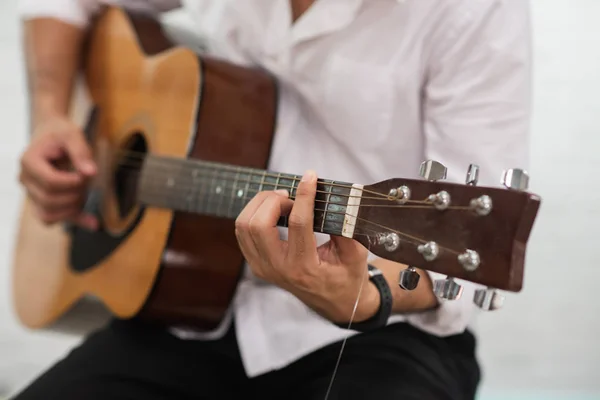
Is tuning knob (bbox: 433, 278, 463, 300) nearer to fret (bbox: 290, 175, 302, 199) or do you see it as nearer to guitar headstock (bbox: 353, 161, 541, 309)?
guitar headstock (bbox: 353, 161, 541, 309)

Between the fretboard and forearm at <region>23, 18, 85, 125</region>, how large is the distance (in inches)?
13.4

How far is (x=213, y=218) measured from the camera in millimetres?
726

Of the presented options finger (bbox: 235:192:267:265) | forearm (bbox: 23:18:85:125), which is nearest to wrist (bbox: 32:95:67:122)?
forearm (bbox: 23:18:85:125)

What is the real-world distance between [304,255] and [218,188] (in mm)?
182

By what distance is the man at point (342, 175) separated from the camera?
1.88 feet

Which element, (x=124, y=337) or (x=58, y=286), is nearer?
(x=124, y=337)

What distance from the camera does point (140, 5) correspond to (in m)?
1.03

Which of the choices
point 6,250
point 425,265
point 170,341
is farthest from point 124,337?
point 6,250

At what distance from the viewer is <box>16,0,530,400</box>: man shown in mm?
574

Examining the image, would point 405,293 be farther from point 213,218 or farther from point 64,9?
point 64,9

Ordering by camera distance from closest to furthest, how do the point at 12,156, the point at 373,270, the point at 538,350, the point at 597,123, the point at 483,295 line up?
the point at 483,295 → the point at 373,270 → the point at 597,123 → the point at 538,350 → the point at 12,156

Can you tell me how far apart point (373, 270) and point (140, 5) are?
695 millimetres

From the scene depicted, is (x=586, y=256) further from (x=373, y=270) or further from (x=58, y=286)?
(x=58, y=286)

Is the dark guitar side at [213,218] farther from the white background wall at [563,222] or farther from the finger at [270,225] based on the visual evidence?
the white background wall at [563,222]
